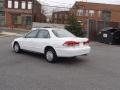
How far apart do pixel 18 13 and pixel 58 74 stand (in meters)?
50.0

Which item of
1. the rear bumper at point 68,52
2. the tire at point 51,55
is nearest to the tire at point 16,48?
the tire at point 51,55

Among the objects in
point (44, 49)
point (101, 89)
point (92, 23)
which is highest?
point (92, 23)

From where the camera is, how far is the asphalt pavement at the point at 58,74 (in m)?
7.02

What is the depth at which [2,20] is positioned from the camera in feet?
187

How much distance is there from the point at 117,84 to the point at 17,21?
5130cm

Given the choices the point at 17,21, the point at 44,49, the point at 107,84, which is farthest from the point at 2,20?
the point at 107,84

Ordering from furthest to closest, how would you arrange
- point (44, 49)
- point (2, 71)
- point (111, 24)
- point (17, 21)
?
point (17, 21), point (111, 24), point (44, 49), point (2, 71)

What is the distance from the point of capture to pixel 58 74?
330 inches

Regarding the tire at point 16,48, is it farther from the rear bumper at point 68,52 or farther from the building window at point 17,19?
the building window at point 17,19

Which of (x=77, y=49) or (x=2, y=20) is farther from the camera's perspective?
(x=2, y=20)

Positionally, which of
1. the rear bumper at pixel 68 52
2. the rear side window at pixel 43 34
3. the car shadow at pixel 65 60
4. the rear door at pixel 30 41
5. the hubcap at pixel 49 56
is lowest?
the car shadow at pixel 65 60

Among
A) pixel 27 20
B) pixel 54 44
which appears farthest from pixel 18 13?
pixel 54 44

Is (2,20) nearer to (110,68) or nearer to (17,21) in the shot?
(17,21)

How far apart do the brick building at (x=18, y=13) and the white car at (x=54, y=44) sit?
45022mm
